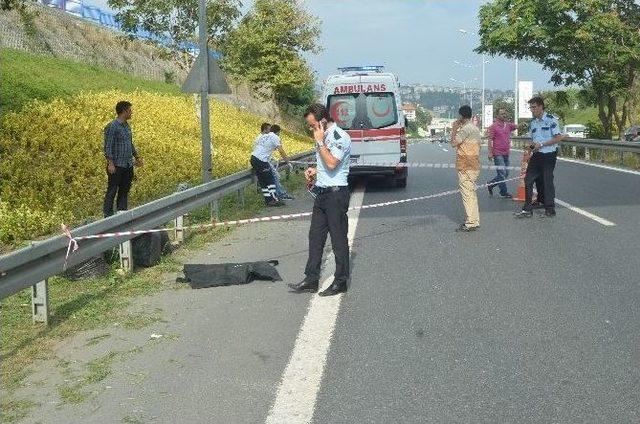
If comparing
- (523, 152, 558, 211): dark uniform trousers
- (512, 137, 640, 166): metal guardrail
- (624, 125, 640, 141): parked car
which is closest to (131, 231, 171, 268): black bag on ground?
(523, 152, 558, 211): dark uniform trousers

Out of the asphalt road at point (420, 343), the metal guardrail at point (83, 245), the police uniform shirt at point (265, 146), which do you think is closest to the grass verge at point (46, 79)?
the police uniform shirt at point (265, 146)

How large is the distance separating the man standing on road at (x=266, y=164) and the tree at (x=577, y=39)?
20615 mm

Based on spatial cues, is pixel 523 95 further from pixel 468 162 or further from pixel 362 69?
pixel 468 162

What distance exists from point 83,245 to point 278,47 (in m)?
37.8

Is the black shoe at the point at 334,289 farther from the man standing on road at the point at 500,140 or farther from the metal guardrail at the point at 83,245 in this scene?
the man standing on road at the point at 500,140

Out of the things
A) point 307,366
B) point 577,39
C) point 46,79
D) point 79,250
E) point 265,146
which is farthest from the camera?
point 577,39

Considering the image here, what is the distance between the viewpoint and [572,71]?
33.7m

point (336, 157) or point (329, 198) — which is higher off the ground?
point (336, 157)

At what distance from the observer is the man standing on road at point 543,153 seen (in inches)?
472

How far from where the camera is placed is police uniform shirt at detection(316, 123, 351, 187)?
23.2 feet

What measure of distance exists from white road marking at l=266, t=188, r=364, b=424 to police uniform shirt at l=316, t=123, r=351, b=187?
3.38 ft

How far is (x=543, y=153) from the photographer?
12.1m

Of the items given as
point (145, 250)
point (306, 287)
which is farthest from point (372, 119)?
point (306, 287)

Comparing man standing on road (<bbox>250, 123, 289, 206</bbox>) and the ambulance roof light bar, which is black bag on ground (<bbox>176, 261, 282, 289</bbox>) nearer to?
man standing on road (<bbox>250, 123, 289, 206</bbox>)
